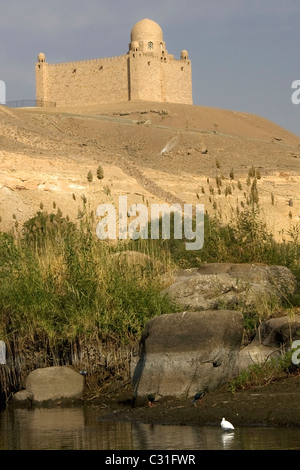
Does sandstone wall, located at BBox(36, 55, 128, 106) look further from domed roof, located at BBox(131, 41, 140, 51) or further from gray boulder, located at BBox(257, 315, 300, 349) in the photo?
gray boulder, located at BBox(257, 315, 300, 349)

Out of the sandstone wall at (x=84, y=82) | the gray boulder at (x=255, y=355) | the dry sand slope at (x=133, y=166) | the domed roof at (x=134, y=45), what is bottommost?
the gray boulder at (x=255, y=355)

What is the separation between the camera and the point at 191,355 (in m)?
8.18

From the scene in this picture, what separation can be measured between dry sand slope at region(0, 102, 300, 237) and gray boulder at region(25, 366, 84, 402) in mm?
5701

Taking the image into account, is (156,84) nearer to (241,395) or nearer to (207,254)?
(207,254)

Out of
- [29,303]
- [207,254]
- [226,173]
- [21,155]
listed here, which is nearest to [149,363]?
[29,303]

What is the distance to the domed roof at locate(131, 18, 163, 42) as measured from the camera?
2438 inches

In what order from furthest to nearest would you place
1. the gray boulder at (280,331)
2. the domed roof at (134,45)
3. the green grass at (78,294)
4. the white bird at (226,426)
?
the domed roof at (134,45) → the green grass at (78,294) → the gray boulder at (280,331) → the white bird at (226,426)

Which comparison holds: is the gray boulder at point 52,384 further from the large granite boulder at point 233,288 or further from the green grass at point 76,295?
the large granite boulder at point 233,288

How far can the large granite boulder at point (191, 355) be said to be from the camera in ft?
26.8

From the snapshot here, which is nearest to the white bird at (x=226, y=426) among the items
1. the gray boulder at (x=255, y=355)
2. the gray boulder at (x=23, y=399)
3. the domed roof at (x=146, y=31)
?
the gray boulder at (x=255, y=355)

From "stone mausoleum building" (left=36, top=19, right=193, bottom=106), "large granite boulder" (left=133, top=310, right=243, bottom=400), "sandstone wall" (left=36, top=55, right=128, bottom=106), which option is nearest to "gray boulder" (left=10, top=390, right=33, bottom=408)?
"large granite boulder" (left=133, top=310, right=243, bottom=400)

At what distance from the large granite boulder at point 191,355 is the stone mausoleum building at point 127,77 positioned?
51.3 meters

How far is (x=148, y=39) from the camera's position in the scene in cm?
6181

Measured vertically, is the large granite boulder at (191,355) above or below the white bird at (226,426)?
above
